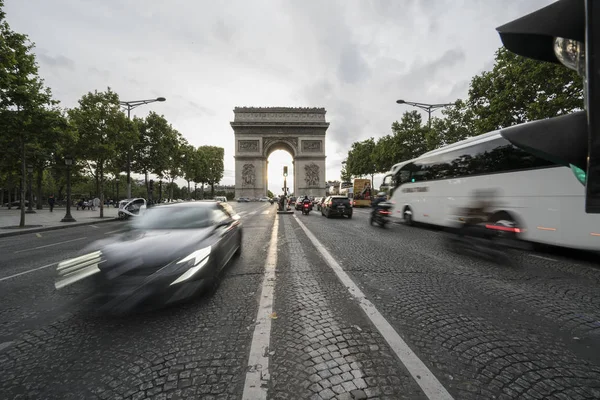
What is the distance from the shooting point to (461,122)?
25.1 m

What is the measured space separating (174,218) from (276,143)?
189 feet

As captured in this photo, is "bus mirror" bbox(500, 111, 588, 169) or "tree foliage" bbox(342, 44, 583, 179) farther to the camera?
"tree foliage" bbox(342, 44, 583, 179)

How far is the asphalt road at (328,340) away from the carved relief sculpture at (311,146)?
55.4m

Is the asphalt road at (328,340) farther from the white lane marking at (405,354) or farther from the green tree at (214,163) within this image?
the green tree at (214,163)

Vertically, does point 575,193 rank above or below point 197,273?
above

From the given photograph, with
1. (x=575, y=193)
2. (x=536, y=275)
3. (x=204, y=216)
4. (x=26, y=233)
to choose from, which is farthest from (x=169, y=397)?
(x=26, y=233)

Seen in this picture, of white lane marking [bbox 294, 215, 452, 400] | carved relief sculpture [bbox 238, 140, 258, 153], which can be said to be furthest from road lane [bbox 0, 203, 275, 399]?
carved relief sculpture [bbox 238, 140, 258, 153]

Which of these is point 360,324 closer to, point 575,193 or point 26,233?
point 575,193

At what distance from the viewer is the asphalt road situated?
6.11 ft

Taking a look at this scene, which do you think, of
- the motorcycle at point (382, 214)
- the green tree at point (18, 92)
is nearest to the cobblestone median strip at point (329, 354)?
the motorcycle at point (382, 214)

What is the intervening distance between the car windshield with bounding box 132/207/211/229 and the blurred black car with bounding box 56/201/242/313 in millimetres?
50

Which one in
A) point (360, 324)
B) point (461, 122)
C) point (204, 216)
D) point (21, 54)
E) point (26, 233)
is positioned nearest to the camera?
point (360, 324)

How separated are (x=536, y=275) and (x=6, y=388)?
6.60 meters

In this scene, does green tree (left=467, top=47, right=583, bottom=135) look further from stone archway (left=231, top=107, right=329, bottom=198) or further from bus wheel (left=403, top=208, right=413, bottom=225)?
stone archway (left=231, top=107, right=329, bottom=198)
